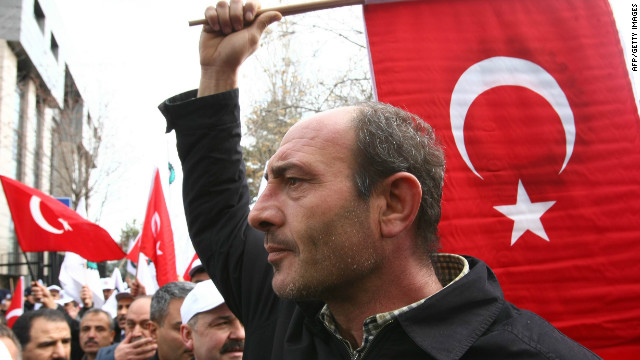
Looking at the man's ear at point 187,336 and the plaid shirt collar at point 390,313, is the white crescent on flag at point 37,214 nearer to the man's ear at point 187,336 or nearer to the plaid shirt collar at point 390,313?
the man's ear at point 187,336

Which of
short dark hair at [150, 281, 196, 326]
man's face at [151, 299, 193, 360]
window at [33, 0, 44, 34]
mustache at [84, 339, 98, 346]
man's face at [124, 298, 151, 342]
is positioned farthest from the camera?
window at [33, 0, 44, 34]

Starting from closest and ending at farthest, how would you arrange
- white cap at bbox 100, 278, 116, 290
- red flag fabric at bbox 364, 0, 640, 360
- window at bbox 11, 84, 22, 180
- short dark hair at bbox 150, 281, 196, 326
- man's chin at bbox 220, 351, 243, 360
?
red flag fabric at bbox 364, 0, 640, 360, man's chin at bbox 220, 351, 243, 360, short dark hair at bbox 150, 281, 196, 326, white cap at bbox 100, 278, 116, 290, window at bbox 11, 84, 22, 180

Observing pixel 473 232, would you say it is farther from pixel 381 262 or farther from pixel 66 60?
pixel 66 60

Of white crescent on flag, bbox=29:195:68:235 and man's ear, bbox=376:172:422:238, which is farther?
white crescent on flag, bbox=29:195:68:235

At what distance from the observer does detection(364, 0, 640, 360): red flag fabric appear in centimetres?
229

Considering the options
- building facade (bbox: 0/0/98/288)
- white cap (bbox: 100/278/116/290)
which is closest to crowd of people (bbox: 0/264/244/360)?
white cap (bbox: 100/278/116/290)

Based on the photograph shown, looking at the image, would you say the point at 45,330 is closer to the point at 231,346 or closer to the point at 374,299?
the point at 231,346

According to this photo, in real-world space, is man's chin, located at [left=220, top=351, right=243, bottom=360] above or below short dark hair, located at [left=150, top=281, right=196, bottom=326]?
below

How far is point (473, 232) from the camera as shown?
7.77ft

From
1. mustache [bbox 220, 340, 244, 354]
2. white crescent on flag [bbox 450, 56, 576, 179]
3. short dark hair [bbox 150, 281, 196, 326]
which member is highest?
white crescent on flag [bbox 450, 56, 576, 179]

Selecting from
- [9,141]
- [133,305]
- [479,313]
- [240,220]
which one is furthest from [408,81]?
[9,141]

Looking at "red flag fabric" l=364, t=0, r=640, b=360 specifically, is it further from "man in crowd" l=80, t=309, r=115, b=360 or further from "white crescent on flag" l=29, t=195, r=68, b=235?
"white crescent on flag" l=29, t=195, r=68, b=235

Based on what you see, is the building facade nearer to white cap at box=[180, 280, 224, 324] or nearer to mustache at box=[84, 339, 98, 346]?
mustache at box=[84, 339, 98, 346]

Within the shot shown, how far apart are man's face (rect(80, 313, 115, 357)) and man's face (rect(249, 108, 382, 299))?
4.68 meters
